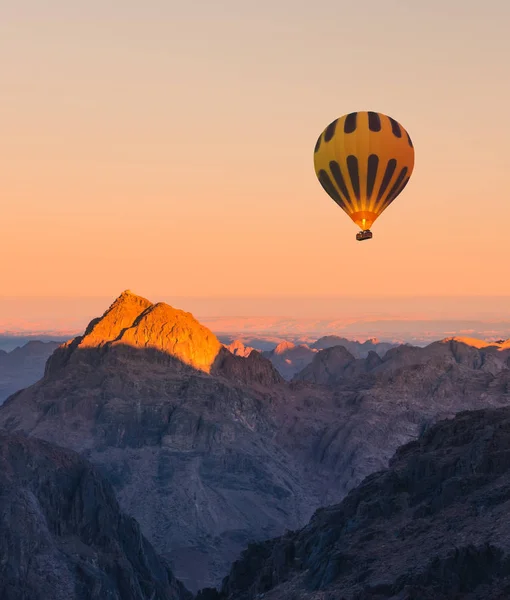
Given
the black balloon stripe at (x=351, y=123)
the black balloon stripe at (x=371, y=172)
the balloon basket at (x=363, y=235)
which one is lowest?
the balloon basket at (x=363, y=235)

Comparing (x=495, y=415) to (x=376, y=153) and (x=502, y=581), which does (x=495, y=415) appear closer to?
(x=376, y=153)

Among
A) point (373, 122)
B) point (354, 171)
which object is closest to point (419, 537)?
point (354, 171)

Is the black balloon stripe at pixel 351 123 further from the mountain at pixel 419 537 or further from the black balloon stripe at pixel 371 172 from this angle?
the mountain at pixel 419 537

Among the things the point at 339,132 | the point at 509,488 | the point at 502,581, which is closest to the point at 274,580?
the point at 509,488

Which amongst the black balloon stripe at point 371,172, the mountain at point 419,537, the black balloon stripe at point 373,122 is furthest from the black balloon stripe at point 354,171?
the mountain at point 419,537

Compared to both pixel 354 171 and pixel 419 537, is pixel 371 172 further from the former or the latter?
pixel 419 537

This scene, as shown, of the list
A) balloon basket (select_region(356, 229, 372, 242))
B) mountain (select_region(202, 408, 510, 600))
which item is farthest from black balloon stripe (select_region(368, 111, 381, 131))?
mountain (select_region(202, 408, 510, 600))
